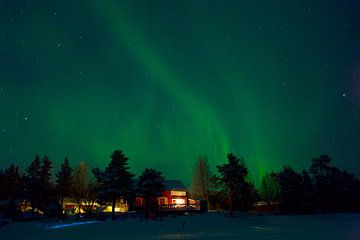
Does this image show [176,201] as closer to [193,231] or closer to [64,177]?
[64,177]

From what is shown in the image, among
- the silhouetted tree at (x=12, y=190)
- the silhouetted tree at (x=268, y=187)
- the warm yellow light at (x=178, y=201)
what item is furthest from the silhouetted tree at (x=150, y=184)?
the silhouetted tree at (x=268, y=187)

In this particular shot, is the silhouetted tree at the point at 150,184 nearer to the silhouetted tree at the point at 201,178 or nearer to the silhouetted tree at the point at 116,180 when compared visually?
the silhouetted tree at the point at 116,180

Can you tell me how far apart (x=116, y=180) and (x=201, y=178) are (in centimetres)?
3822

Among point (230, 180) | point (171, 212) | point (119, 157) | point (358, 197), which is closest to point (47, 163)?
point (119, 157)

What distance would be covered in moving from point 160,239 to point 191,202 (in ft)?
156

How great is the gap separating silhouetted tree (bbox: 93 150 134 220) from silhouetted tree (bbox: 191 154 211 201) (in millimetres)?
34465

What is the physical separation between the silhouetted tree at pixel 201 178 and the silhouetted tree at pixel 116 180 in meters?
34.5

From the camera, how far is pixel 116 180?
2170 inches

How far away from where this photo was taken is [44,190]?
6562 cm

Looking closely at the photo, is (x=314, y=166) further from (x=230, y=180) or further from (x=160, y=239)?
(x=160, y=239)

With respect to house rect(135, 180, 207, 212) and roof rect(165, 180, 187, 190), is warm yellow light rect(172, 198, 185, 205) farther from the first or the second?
roof rect(165, 180, 187, 190)

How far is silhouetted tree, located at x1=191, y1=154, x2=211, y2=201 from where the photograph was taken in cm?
8788

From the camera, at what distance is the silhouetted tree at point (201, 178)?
87.9 m

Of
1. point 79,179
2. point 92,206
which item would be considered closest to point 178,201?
point 92,206
